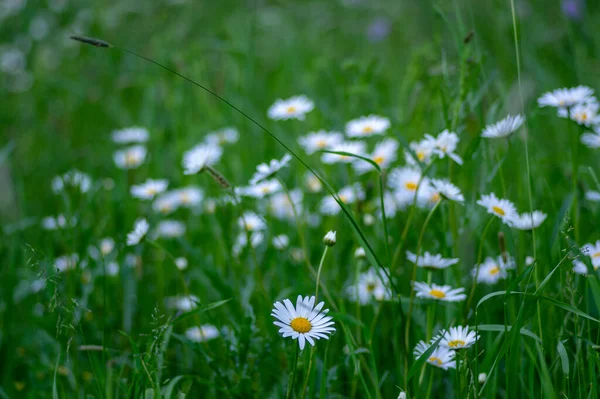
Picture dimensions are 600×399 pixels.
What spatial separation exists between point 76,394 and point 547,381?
0.85 m

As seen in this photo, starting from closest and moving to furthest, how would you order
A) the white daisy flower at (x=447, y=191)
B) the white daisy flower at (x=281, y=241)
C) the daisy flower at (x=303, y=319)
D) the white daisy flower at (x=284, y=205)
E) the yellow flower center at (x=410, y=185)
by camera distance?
the daisy flower at (x=303, y=319)
the white daisy flower at (x=447, y=191)
the yellow flower center at (x=410, y=185)
the white daisy flower at (x=281, y=241)
the white daisy flower at (x=284, y=205)

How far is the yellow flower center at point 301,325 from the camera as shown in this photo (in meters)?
0.81

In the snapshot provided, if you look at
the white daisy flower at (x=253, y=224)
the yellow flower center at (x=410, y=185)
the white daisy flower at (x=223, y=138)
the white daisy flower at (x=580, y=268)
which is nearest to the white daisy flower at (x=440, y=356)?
the white daisy flower at (x=580, y=268)

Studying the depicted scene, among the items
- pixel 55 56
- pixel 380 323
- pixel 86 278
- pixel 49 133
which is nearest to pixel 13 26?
pixel 49 133

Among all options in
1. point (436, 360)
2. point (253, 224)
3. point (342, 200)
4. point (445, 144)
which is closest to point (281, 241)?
point (253, 224)

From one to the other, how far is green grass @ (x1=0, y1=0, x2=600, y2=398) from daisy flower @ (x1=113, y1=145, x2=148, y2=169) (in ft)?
0.15

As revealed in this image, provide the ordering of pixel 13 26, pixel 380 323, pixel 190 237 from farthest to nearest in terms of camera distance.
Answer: pixel 13 26 → pixel 190 237 → pixel 380 323

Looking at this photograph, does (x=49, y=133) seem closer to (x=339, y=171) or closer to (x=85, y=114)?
(x=85, y=114)

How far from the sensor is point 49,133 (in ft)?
8.14

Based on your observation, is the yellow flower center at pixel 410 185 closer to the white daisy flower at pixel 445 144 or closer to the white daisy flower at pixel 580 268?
the white daisy flower at pixel 445 144

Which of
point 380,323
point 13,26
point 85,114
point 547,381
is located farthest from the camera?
point 85,114

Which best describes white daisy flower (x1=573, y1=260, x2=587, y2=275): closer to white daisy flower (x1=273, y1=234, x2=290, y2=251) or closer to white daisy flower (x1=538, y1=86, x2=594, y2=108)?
white daisy flower (x1=538, y1=86, x2=594, y2=108)

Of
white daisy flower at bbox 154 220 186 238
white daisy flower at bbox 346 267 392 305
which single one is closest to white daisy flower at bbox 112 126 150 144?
Result: white daisy flower at bbox 154 220 186 238

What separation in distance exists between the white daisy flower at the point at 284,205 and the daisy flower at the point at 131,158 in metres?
0.47
